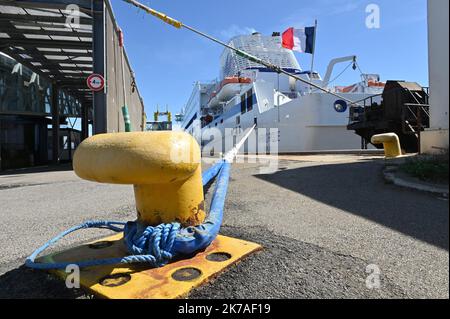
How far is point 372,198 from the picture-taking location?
13.0ft

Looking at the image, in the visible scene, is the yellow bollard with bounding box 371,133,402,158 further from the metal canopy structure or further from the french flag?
the french flag

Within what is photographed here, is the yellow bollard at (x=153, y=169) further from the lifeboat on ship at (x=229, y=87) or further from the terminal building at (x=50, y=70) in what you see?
the lifeboat on ship at (x=229, y=87)

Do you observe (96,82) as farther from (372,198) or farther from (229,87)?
(229,87)

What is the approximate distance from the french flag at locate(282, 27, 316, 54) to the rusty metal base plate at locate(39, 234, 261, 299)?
18042 millimetres

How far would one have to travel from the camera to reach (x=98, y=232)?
3230mm

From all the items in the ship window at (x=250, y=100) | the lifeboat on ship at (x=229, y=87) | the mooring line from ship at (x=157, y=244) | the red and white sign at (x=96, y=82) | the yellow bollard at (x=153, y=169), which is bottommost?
the mooring line from ship at (x=157, y=244)

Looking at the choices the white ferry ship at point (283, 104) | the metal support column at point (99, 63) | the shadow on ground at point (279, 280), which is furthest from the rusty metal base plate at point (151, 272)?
the white ferry ship at point (283, 104)

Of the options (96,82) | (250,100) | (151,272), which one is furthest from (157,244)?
(250,100)

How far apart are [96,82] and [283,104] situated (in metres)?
12.5

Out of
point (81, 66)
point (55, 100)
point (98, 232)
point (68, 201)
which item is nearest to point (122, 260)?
point (98, 232)

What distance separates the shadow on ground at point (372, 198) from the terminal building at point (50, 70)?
304 inches

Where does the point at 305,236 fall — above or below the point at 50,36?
below

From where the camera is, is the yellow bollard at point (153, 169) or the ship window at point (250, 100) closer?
A: the yellow bollard at point (153, 169)

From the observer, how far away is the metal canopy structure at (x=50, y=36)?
11.1m
